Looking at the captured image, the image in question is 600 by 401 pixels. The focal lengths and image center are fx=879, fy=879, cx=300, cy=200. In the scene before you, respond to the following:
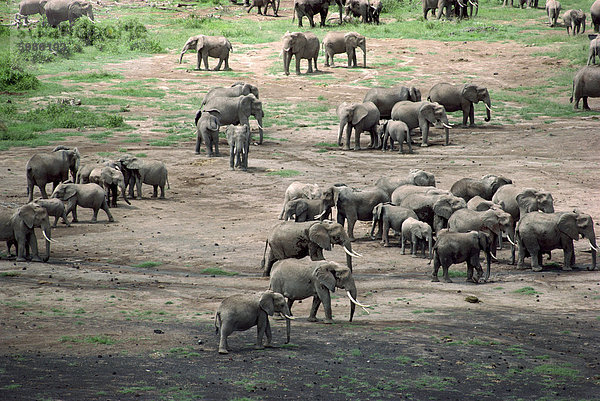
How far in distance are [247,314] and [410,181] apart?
9.62 meters

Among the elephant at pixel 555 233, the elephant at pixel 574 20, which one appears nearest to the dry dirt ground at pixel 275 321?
the elephant at pixel 555 233

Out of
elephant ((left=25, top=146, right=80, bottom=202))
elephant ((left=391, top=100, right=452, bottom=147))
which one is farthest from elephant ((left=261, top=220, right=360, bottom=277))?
elephant ((left=391, top=100, right=452, bottom=147))

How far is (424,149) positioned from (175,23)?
3039cm

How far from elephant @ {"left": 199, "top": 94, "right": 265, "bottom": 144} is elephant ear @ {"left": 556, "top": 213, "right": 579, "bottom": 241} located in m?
13.6

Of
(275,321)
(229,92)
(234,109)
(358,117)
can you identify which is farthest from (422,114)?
(275,321)

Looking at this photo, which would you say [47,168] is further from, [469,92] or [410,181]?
[469,92]

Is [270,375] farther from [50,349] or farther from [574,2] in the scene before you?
[574,2]

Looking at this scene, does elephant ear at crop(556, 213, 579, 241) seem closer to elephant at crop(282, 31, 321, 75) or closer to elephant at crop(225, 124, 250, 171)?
elephant at crop(225, 124, 250, 171)

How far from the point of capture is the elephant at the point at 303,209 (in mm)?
17906

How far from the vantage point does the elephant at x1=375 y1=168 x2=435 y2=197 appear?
789 inches

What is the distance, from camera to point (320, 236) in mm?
14633

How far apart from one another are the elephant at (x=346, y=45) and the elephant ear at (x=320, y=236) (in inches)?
1061

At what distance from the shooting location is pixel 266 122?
31.7m

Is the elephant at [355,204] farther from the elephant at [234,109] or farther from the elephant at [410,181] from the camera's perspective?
the elephant at [234,109]
